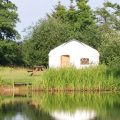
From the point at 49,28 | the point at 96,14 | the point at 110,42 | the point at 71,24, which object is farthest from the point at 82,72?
the point at 96,14

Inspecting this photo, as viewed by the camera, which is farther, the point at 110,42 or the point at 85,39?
the point at 85,39

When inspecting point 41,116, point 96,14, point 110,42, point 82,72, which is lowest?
point 41,116

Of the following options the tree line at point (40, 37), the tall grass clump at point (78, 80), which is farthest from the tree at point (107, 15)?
the tall grass clump at point (78, 80)

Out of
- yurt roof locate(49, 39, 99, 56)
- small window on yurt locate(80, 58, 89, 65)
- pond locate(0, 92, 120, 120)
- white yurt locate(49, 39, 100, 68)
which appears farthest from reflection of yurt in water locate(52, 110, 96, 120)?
yurt roof locate(49, 39, 99, 56)

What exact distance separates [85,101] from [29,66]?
28.4 m

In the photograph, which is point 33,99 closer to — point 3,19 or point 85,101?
point 85,101

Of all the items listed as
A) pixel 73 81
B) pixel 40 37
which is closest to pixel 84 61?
pixel 40 37

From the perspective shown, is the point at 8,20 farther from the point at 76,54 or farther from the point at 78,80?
the point at 78,80

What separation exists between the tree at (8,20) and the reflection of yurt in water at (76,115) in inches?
1254

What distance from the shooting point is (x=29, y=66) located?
199 feet

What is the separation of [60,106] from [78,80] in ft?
26.0

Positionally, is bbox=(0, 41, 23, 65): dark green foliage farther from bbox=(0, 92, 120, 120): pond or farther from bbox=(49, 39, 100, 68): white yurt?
bbox=(0, 92, 120, 120): pond

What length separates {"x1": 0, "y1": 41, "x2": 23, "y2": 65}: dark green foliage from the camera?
58.4 metres

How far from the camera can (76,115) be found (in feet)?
86.7
